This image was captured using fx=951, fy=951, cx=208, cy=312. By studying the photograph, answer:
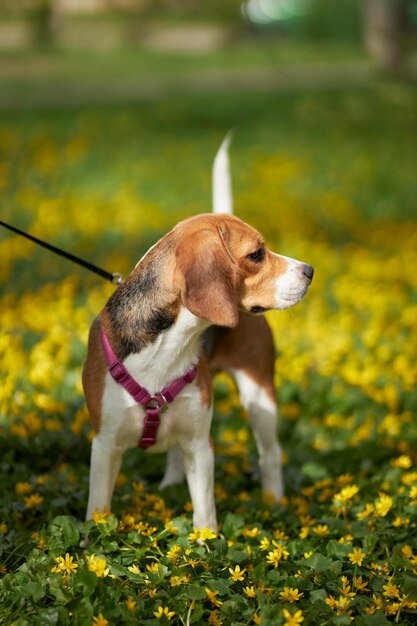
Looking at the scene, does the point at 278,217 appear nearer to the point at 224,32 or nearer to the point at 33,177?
the point at 33,177

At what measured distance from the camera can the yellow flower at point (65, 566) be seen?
11.9 feet

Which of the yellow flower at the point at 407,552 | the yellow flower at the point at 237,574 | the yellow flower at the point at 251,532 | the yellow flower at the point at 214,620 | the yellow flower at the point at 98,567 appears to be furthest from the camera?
Answer: the yellow flower at the point at 251,532

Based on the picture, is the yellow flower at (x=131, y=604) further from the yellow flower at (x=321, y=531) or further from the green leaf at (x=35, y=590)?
the yellow flower at (x=321, y=531)

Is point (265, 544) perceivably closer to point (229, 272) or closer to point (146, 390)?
point (146, 390)

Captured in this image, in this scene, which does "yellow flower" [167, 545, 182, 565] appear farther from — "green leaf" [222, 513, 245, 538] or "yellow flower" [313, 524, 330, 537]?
"yellow flower" [313, 524, 330, 537]

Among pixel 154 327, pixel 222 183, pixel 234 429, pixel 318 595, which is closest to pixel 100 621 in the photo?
pixel 318 595

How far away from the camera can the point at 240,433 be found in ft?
19.1

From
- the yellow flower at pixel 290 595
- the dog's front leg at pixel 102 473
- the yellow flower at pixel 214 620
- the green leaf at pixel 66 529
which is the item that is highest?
the dog's front leg at pixel 102 473

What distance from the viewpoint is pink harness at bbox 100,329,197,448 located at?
12.9 feet

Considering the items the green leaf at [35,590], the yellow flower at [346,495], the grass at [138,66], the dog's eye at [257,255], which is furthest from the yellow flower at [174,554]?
the grass at [138,66]

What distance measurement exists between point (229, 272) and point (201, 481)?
1.03 metres

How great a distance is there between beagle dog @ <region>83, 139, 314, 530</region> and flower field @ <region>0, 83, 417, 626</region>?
1.00ft

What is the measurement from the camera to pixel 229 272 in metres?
3.69

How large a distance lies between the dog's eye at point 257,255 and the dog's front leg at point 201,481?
0.86 meters
